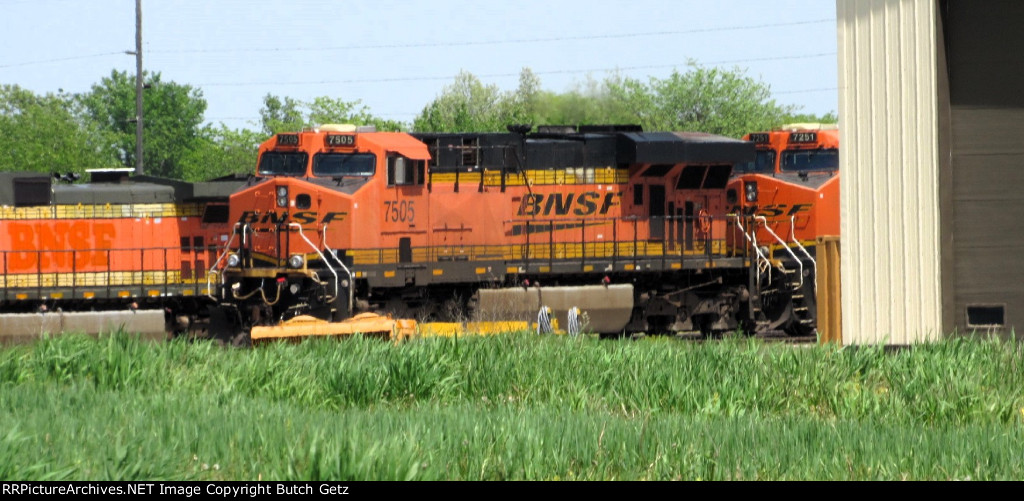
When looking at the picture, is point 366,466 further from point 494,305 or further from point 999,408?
point 494,305

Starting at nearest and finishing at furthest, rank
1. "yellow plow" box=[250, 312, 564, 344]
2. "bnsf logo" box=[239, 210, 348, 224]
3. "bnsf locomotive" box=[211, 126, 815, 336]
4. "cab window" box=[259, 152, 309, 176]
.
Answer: "yellow plow" box=[250, 312, 564, 344]
"bnsf logo" box=[239, 210, 348, 224]
"bnsf locomotive" box=[211, 126, 815, 336]
"cab window" box=[259, 152, 309, 176]

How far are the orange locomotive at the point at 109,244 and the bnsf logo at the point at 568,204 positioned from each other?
4.74 metres

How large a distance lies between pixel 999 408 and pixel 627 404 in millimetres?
2999

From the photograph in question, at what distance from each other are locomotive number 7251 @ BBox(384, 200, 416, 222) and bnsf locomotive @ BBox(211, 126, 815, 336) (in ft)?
0.08

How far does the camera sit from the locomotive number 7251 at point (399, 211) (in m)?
18.6

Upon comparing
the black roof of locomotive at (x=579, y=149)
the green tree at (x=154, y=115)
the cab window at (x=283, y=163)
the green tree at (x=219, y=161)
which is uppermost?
the green tree at (x=154, y=115)

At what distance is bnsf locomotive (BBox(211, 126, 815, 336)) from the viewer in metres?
18.2

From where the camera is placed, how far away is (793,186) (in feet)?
69.5

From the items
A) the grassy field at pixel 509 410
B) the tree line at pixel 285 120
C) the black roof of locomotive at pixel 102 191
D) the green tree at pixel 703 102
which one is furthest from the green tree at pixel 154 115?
the grassy field at pixel 509 410

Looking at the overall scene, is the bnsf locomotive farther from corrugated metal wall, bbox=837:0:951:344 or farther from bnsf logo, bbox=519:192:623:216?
corrugated metal wall, bbox=837:0:951:344

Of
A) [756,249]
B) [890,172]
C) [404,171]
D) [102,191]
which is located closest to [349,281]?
[404,171]

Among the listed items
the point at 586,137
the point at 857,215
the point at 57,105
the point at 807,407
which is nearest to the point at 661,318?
the point at 586,137

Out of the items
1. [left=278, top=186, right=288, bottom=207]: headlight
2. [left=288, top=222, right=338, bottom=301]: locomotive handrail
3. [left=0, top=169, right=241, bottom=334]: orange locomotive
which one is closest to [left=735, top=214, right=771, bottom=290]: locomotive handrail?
[left=288, top=222, right=338, bottom=301]: locomotive handrail

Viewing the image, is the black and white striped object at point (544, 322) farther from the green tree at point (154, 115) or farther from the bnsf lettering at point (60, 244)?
the green tree at point (154, 115)
